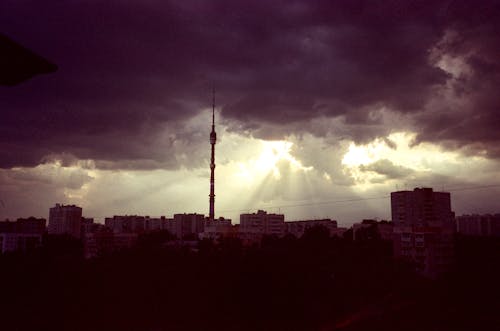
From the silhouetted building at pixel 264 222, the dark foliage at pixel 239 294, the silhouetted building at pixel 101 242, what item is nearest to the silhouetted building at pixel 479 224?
the silhouetted building at pixel 264 222

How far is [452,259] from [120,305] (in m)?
40.0

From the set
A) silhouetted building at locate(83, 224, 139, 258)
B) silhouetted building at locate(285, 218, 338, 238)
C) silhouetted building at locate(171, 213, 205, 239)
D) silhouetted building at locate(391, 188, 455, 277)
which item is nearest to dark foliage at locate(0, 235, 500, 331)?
silhouetted building at locate(391, 188, 455, 277)

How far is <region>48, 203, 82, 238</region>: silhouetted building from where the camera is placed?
116m

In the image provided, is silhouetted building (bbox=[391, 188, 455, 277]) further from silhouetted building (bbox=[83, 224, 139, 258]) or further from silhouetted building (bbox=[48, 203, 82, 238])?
silhouetted building (bbox=[48, 203, 82, 238])

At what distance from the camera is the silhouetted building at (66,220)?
115750 mm

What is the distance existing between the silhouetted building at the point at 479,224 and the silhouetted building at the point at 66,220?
332 ft

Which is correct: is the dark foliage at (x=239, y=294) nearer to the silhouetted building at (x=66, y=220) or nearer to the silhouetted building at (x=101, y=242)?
the silhouetted building at (x=101, y=242)

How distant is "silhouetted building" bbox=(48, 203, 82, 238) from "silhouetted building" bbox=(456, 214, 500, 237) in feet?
332

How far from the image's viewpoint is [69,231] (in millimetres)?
115000

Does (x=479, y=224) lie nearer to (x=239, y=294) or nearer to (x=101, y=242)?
(x=239, y=294)

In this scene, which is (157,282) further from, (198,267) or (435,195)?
(435,195)

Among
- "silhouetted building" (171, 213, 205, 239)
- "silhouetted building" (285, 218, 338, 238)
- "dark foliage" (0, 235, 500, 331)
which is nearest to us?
"dark foliage" (0, 235, 500, 331)

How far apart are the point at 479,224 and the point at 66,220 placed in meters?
109

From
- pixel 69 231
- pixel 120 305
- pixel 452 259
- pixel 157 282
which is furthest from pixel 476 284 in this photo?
pixel 69 231
